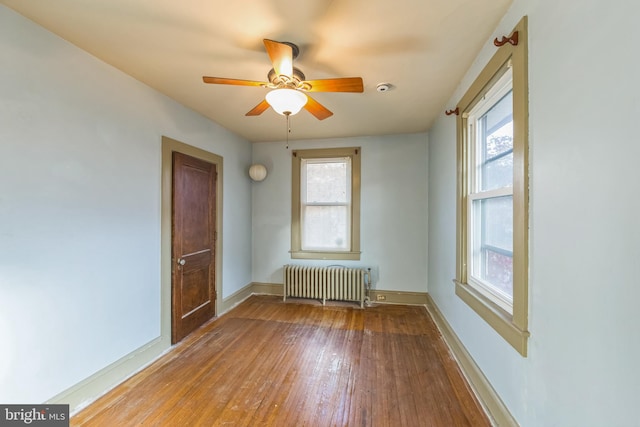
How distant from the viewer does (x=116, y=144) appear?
Answer: 84.4 inches

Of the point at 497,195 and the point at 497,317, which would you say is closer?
the point at 497,317

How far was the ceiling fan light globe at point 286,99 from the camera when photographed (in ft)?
5.74

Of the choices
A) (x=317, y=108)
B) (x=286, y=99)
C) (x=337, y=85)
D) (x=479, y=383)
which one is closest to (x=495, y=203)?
(x=479, y=383)

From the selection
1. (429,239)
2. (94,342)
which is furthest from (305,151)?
(94,342)

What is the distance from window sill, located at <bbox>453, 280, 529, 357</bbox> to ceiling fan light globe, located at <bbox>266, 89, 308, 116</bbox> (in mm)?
1869

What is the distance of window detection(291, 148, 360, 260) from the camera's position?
13.3ft

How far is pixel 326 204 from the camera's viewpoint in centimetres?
418

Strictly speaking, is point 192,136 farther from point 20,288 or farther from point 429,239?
point 429,239

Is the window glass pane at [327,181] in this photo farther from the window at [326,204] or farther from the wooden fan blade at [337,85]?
the wooden fan blade at [337,85]

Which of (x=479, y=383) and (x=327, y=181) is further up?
(x=327, y=181)

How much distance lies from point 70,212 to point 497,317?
2899 mm

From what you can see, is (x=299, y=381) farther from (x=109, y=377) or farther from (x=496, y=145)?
(x=496, y=145)

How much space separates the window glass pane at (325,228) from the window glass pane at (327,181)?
0.16 metres

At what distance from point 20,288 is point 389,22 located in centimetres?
274
